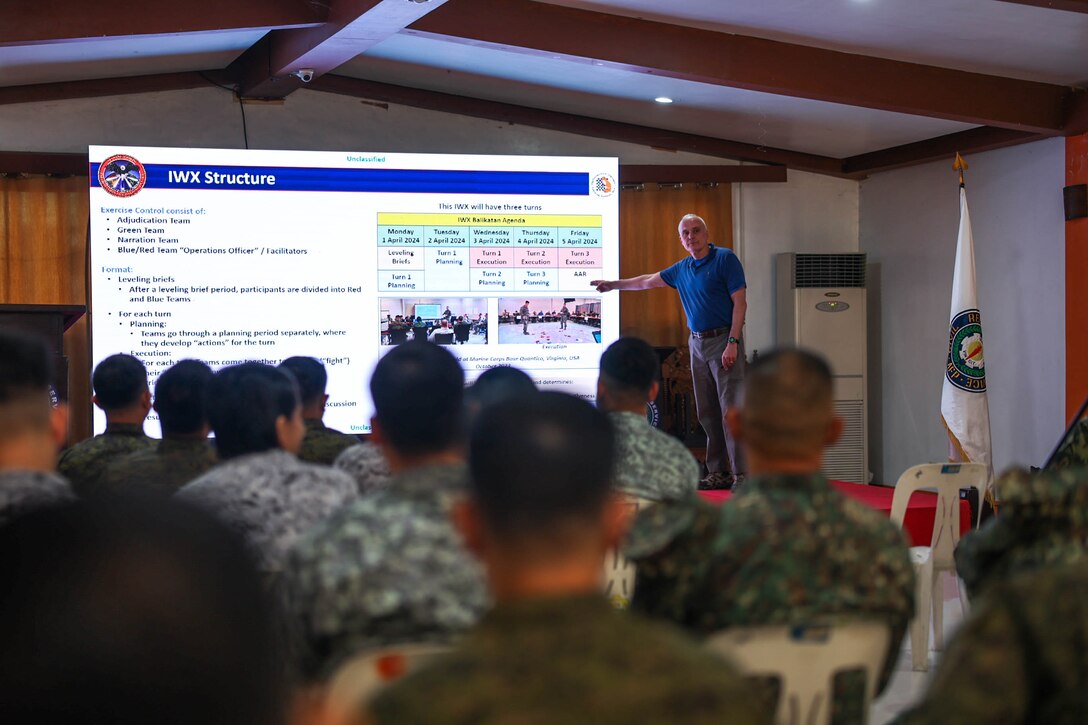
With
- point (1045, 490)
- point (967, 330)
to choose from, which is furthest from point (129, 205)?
point (1045, 490)

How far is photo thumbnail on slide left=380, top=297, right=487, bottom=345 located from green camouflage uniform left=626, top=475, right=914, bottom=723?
4.59 meters

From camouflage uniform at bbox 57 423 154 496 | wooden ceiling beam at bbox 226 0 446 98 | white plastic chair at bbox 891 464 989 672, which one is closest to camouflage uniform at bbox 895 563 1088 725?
camouflage uniform at bbox 57 423 154 496

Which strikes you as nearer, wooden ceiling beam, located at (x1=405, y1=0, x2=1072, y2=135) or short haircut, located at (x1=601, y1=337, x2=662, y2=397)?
short haircut, located at (x1=601, y1=337, x2=662, y2=397)

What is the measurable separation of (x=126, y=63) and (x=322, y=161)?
1.19 metres

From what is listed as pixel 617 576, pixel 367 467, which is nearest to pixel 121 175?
pixel 367 467

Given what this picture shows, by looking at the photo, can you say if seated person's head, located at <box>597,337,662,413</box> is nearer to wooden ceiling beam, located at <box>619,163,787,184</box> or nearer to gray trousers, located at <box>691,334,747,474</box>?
gray trousers, located at <box>691,334,747,474</box>

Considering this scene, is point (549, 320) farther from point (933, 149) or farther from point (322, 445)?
point (322, 445)

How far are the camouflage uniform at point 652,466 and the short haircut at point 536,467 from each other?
4.34 feet

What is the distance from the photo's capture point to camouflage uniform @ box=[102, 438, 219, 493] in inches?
91.4

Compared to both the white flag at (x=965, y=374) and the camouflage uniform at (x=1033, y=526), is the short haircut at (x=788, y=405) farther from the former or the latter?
the white flag at (x=965, y=374)

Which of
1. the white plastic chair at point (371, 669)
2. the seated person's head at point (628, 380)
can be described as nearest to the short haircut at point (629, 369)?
the seated person's head at point (628, 380)

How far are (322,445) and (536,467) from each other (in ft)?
6.54

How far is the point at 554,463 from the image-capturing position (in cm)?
96

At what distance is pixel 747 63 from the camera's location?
534cm
